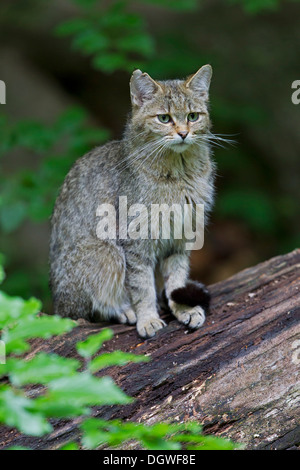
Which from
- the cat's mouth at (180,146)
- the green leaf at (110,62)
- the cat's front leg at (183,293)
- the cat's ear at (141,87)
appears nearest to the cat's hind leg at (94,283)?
the cat's front leg at (183,293)

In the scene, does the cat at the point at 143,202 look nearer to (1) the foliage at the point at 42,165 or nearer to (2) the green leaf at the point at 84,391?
(1) the foliage at the point at 42,165

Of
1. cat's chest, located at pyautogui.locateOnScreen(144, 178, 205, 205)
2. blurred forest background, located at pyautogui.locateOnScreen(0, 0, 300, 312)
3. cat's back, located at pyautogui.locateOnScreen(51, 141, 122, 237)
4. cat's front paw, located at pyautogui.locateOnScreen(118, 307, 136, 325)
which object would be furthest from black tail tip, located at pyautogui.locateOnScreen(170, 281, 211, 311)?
blurred forest background, located at pyautogui.locateOnScreen(0, 0, 300, 312)

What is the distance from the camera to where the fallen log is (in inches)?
111

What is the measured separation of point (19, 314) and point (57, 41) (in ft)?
26.4

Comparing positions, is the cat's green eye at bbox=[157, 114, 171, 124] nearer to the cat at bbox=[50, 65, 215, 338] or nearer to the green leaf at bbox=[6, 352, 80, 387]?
the cat at bbox=[50, 65, 215, 338]

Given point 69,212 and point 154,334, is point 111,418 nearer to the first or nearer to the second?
point 154,334

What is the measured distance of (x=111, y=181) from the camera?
4043 millimetres

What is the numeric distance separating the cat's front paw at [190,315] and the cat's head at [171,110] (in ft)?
3.52

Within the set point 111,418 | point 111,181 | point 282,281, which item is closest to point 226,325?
point 282,281

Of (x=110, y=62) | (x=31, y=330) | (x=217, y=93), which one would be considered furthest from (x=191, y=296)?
(x=217, y=93)

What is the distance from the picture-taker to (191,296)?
3.65 m

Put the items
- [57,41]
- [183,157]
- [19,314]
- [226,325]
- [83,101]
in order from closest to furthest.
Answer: [19,314]
[226,325]
[183,157]
[57,41]
[83,101]

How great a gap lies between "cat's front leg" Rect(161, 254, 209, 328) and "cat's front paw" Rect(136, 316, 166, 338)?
0.43 feet

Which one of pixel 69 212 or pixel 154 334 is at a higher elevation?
pixel 69 212
